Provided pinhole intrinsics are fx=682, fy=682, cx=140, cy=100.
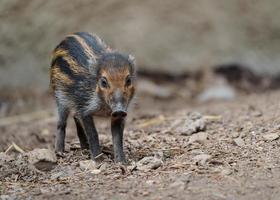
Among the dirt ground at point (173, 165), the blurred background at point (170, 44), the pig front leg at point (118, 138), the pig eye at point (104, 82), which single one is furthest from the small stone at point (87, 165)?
the blurred background at point (170, 44)

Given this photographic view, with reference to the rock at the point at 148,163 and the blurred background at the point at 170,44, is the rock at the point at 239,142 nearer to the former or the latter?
the rock at the point at 148,163

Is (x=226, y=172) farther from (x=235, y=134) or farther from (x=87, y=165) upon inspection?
(x=235, y=134)

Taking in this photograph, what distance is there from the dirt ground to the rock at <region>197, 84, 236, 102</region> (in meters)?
2.24

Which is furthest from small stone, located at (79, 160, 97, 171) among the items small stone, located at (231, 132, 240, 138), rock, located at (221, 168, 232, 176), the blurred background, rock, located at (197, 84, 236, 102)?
rock, located at (197, 84, 236, 102)

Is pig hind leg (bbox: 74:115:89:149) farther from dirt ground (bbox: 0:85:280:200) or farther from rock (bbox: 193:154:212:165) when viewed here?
rock (bbox: 193:154:212:165)

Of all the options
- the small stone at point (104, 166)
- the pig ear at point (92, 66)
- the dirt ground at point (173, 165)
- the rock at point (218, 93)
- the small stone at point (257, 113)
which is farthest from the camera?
the rock at point (218, 93)

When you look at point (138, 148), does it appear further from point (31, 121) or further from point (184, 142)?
point (31, 121)

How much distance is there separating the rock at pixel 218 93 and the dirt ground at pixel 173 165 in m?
2.24

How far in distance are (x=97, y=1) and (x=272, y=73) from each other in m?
2.92

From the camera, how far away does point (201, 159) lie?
5367mm

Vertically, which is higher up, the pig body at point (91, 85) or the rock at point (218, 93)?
the pig body at point (91, 85)

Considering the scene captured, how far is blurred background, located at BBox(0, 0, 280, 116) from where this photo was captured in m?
9.68

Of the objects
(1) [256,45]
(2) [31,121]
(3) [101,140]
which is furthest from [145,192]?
(1) [256,45]

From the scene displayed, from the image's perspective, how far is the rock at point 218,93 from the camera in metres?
9.99
